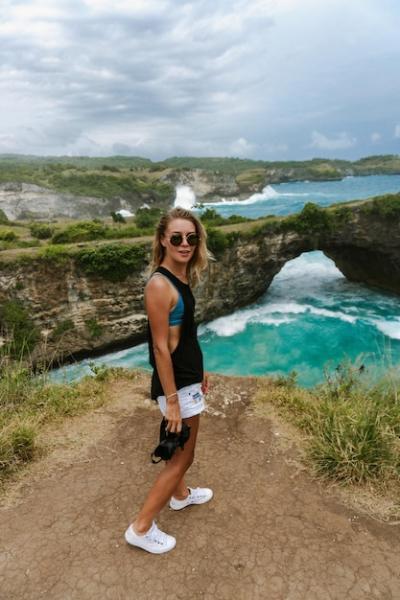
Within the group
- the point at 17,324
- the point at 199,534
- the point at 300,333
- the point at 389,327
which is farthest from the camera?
the point at 300,333

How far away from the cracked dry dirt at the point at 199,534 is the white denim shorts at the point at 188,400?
1266 millimetres

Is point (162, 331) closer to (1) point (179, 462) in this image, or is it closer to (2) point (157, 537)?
(1) point (179, 462)

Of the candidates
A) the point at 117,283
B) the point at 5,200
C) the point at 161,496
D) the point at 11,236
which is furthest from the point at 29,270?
the point at 5,200

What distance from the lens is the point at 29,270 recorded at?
1838 centimetres

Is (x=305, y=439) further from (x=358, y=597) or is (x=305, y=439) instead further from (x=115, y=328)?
(x=115, y=328)

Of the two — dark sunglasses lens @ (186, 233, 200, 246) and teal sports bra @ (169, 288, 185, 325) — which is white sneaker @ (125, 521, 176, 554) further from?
dark sunglasses lens @ (186, 233, 200, 246)

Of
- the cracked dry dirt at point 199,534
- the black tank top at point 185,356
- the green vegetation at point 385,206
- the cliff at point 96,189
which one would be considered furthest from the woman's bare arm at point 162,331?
the cliff at point 96,189

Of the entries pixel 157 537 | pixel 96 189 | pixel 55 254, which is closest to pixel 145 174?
pixel 96 189

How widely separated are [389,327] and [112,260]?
52.6 feet

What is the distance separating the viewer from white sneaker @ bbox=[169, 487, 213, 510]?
3.96 m

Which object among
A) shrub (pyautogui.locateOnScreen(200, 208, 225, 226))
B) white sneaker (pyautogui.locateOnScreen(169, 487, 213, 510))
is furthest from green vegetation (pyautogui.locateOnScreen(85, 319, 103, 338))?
white sneaker (pyautogui.locateOnScreen(169, 487, 213, 510))

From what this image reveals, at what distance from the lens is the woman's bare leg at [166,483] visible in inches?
128

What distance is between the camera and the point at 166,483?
3.26 meters

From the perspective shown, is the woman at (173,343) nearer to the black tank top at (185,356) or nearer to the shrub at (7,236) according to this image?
the black tank top at (185,356)
